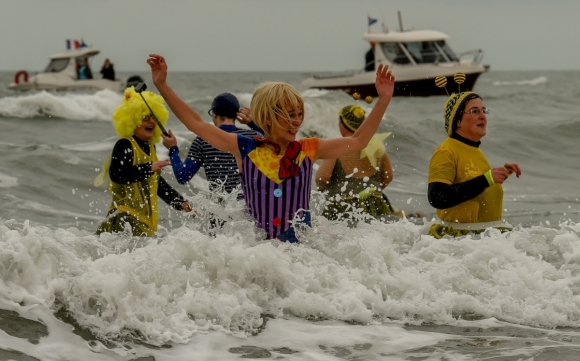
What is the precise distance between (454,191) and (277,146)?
151cm

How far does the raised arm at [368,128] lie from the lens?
5199 mm

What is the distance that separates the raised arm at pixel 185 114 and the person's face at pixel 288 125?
258 millimetres

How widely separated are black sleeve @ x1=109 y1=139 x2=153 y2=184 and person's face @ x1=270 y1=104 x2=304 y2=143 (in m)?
2.10

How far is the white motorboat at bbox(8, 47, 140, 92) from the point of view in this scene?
42875 millimetres

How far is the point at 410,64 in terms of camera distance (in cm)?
3788

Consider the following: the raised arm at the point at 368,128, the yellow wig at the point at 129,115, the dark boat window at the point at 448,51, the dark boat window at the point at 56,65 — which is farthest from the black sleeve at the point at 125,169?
the dark boat window at the point at 56,65

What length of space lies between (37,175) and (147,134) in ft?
21.8

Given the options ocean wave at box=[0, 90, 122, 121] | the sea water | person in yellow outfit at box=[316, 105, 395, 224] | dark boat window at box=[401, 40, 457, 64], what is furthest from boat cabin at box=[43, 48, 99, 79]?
the sea water

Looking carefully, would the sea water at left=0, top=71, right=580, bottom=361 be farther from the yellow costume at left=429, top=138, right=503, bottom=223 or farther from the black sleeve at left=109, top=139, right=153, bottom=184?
the black sleeve at left=109, top=139, right=153, bottom=184

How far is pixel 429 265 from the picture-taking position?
20.7ft

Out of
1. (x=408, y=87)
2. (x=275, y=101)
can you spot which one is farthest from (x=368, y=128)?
(x=408, y=87)

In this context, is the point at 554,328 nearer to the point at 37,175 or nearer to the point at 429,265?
the point at 429,265

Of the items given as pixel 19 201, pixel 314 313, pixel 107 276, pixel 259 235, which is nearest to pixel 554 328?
pixel 314 313

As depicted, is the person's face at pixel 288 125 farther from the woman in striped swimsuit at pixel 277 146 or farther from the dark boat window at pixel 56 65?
the dark boat window at pixel 56 65
